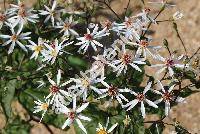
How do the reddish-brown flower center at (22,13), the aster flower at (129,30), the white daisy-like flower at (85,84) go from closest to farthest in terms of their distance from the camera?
1. the white daisy-like flower at (85,84)
2. the aster flower at (129,30)
3. the reddish-brown flower center at (22,13)

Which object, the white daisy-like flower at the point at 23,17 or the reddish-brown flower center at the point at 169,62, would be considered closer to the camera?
the reddish-brown flower center at the point at 169,62

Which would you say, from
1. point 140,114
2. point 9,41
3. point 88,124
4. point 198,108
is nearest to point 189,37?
point 198,108

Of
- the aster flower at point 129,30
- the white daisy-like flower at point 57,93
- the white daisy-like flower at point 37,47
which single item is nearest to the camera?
the white daisy-like flower at point 57,93

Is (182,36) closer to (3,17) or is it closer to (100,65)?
(100,65)

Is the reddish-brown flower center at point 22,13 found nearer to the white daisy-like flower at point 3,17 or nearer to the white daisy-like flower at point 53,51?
the white daisy-like flower at point 3,17

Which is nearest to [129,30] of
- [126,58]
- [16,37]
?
[126,58]

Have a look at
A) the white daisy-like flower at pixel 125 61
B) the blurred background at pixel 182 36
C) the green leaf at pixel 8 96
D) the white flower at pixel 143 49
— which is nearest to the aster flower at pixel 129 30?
the white flower at pixel 143 49
